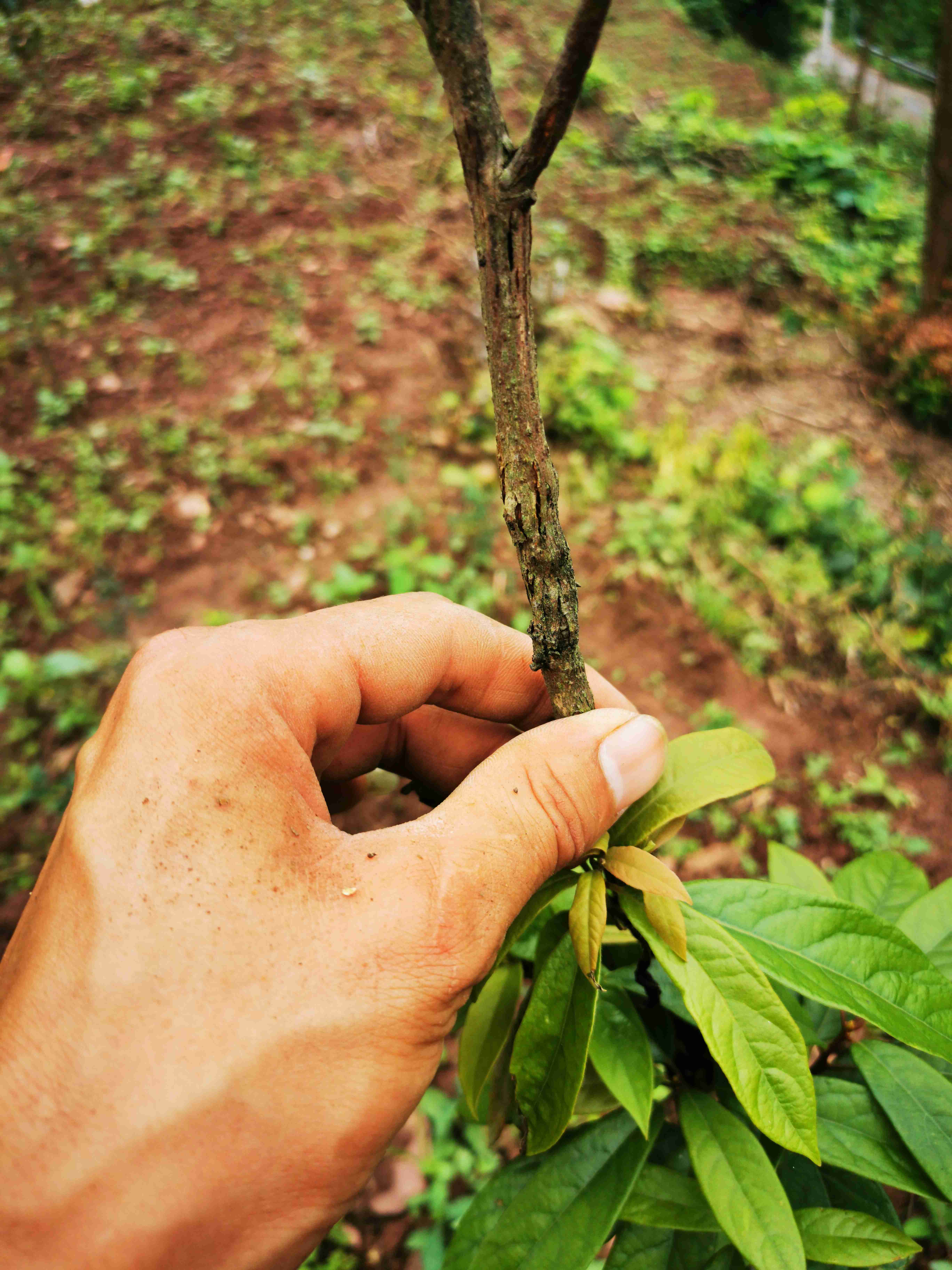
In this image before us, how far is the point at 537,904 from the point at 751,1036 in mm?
327

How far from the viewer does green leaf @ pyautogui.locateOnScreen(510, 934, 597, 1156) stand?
3.50ft

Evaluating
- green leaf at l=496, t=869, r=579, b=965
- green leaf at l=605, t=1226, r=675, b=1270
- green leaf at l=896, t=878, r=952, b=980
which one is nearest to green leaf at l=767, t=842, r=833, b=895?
green leaf at l=896, t=878, r=952, b=980

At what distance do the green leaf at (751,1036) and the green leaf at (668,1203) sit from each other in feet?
0.89

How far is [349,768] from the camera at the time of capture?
159 cm

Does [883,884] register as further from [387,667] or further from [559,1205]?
[387,667]

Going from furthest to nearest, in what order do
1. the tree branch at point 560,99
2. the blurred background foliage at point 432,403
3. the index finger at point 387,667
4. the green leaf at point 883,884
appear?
the blurred background foliage at point 432,403
the green leaf at point 883,884
the index finger at point 387,667
the tree branch at point 560,99

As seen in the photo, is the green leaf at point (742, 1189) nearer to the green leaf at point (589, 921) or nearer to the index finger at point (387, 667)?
the green leaf at point (589, 921)

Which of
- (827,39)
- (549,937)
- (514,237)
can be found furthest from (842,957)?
(827,39)

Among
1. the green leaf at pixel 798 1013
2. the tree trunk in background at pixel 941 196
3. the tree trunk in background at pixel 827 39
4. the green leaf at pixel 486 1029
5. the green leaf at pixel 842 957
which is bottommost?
the green leaf at pixel 486 1029

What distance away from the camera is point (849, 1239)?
1094 mm

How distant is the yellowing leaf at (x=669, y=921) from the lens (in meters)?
0.99

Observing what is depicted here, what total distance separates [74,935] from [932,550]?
361 cm

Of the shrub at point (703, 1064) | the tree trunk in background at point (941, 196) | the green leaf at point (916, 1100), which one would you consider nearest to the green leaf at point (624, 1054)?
the shrub at point (703, 1064)

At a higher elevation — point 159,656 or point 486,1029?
point 159,656
